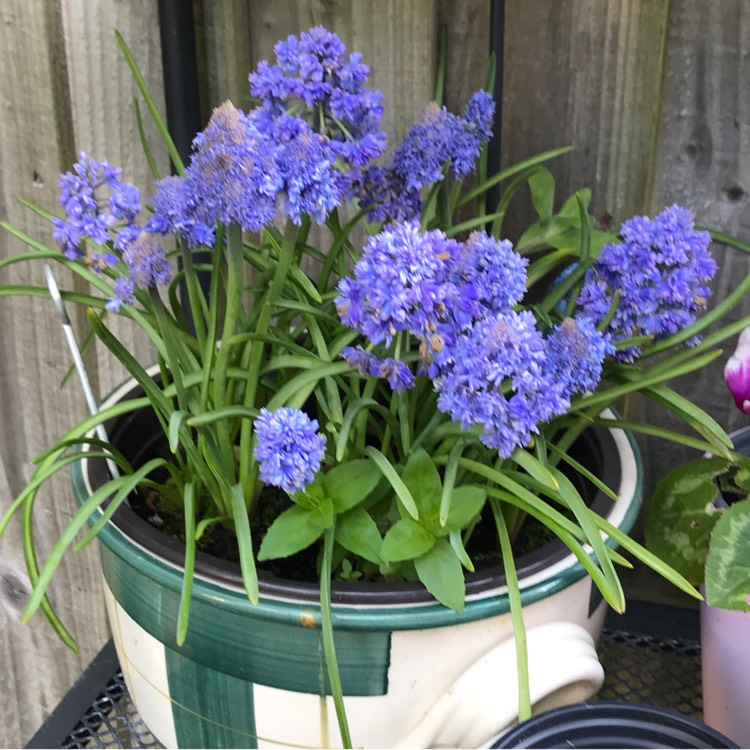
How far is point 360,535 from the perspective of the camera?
485 mm

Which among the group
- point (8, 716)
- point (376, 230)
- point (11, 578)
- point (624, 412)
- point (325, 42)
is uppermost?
point (325, 42)

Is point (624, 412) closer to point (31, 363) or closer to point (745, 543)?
point (745, 543)

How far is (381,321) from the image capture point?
418 mm

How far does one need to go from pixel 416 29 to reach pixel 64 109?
0.33m

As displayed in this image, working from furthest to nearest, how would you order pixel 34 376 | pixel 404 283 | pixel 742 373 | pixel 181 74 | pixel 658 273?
1. pixel 34 376
2. pixel 181 74
3. pixel 742 373
4. pixel 658 273
5. pixel 404 283

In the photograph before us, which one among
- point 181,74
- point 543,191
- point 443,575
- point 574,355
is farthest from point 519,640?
point 181,74

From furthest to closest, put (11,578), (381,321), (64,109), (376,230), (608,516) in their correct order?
(11,578) < (64,109) < (376,230) < (608,516) < (381,321)

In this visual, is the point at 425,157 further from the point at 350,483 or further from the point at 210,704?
the point at 210,704

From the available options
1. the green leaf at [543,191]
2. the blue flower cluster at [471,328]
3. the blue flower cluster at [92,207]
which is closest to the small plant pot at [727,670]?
the blue flower cluster at [471,328]

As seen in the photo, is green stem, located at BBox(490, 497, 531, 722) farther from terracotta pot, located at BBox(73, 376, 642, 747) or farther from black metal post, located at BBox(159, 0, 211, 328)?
black metal post, located at BBox(159, 0, 211, 328)

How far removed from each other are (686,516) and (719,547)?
0.08 meters

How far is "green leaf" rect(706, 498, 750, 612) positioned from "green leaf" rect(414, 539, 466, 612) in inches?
6.3

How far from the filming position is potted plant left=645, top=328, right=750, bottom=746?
0.51 m

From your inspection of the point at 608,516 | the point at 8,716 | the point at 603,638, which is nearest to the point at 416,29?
the point at 608,516
